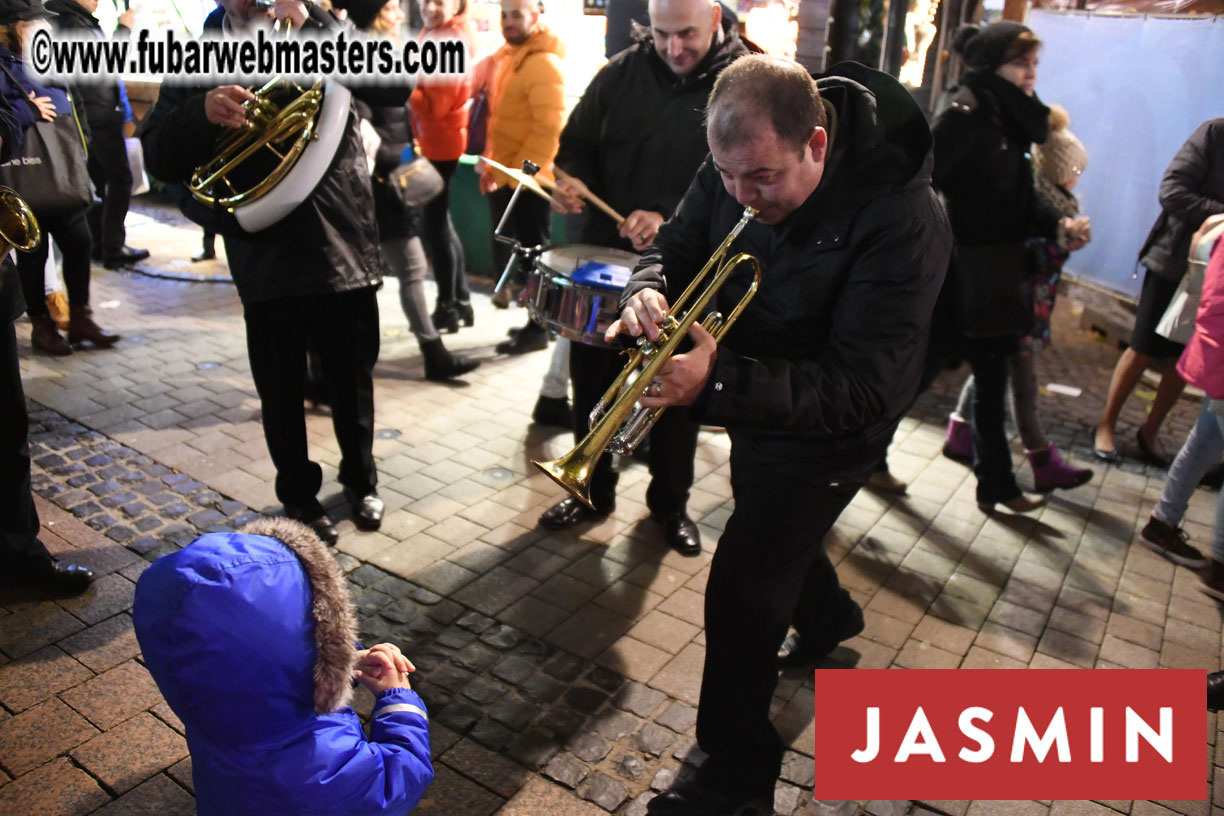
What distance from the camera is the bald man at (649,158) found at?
3.81m

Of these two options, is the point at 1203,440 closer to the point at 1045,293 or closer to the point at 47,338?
the point at 1045,293

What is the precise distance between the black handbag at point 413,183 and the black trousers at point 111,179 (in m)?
3.26

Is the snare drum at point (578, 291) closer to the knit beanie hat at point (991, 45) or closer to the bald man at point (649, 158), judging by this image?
the bald man at point (649, 158)

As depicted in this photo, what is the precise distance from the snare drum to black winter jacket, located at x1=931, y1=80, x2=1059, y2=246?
154cm

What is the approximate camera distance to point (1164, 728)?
120 inches

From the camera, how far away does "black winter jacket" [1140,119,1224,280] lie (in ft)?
15.0

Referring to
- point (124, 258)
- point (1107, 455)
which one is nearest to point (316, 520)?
point (1107, 455)

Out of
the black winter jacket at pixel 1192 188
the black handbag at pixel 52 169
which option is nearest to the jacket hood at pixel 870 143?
the black winter jacket at pixel 1192 188

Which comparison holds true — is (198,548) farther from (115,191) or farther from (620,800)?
(115,191)

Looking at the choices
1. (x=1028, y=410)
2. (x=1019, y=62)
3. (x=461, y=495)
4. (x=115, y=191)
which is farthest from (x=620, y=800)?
(x=115, y=191)

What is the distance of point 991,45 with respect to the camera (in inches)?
162

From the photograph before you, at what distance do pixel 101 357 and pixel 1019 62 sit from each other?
5893mm

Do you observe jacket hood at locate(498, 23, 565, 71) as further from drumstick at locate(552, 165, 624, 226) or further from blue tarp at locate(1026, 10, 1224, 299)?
blue tarp at locate(1026, 10, 1224, 299)

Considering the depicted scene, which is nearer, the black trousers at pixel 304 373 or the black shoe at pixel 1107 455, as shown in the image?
the black trousers at pixel 304 373
